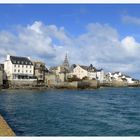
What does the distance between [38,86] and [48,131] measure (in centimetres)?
4632

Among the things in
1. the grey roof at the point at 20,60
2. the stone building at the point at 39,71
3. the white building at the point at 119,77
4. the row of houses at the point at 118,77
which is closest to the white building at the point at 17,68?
the grey roof at the point at 20,60

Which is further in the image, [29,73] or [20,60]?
[29,73]

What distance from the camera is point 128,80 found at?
115m

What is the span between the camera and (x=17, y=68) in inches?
2461

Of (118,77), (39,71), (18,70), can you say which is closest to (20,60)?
(18,70)

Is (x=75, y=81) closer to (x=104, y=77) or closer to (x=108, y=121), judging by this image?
(x=104, y=77)

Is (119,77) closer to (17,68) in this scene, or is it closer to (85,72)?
(85,72)

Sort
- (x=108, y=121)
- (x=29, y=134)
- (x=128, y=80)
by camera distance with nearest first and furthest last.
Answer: (x=29, y=134) < (x=108, y=121) < (x=128, y=80)

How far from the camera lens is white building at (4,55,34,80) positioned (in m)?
61.7

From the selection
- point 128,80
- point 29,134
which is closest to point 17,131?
point 29,134

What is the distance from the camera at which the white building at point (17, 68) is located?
61.7m

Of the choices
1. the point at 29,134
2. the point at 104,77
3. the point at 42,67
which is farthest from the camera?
the point at 104,77

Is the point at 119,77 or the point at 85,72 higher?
the point at 85,72

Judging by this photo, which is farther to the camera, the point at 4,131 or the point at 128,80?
the point at 128,80
